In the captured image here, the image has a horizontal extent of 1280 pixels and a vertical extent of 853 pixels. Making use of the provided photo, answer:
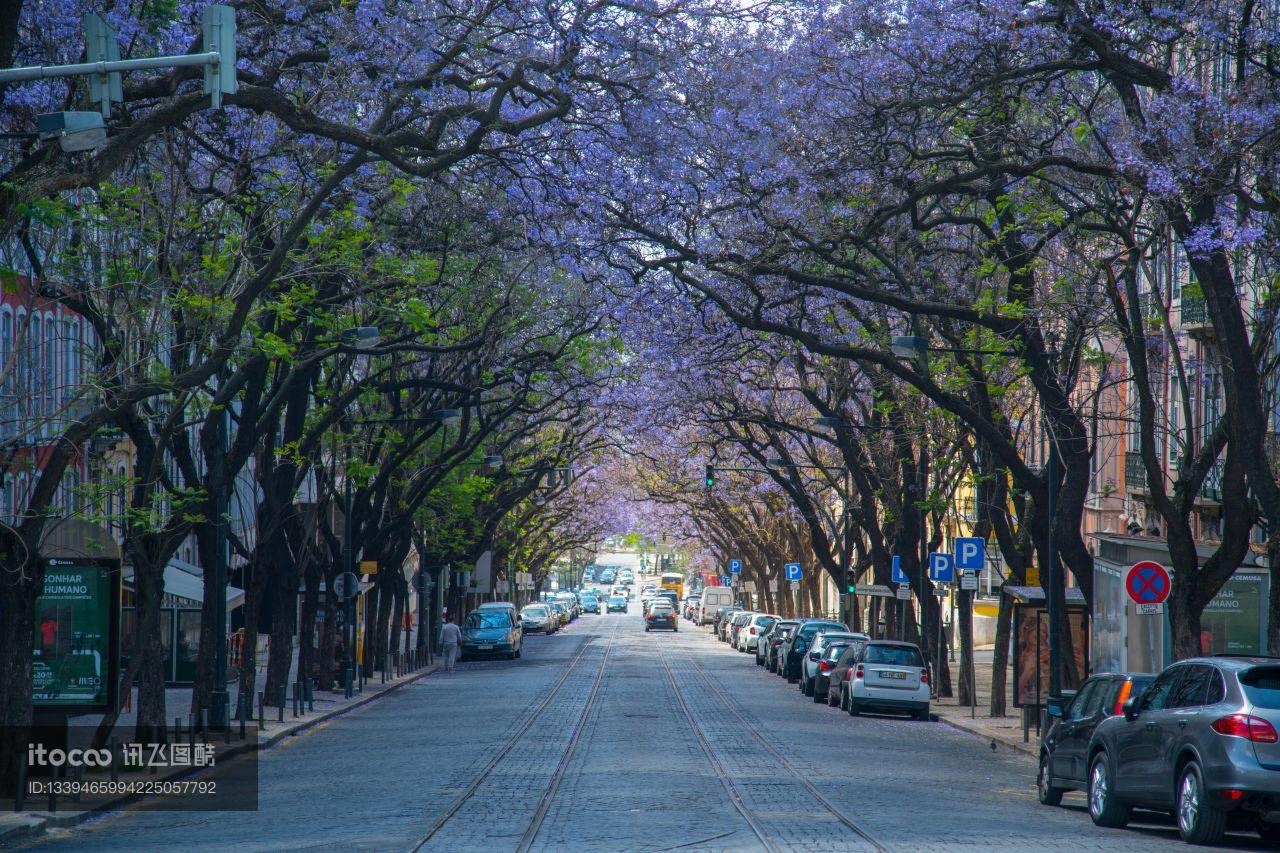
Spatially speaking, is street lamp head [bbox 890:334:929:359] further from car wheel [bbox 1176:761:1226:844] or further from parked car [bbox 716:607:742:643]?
parked car [bbox 716:607:742:643]

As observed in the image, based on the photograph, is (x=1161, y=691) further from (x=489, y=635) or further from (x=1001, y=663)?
(x=489, y=635)

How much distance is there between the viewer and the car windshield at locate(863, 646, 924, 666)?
34.4 metres

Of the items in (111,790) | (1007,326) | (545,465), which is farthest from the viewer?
(545,465)

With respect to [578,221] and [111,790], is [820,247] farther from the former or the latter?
[111,790]

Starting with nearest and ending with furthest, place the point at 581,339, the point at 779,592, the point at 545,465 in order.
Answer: the point at 581,339 → the point at 545,465 → the point at 779,592

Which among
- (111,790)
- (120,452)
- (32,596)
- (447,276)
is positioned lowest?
(111,790)

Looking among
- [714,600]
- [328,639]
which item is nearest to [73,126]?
[328,639]

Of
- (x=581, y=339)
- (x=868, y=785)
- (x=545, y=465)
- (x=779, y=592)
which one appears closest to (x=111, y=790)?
(x=868, y=785)

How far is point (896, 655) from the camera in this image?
34.5 m

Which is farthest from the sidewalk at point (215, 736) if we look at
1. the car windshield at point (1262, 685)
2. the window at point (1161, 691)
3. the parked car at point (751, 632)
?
the parked car at point (751, 632)

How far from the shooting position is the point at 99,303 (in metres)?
20.8

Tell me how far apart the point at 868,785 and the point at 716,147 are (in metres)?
8.77

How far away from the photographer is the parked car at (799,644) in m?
46.4

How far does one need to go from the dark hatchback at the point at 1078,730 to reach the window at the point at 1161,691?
459 mm
